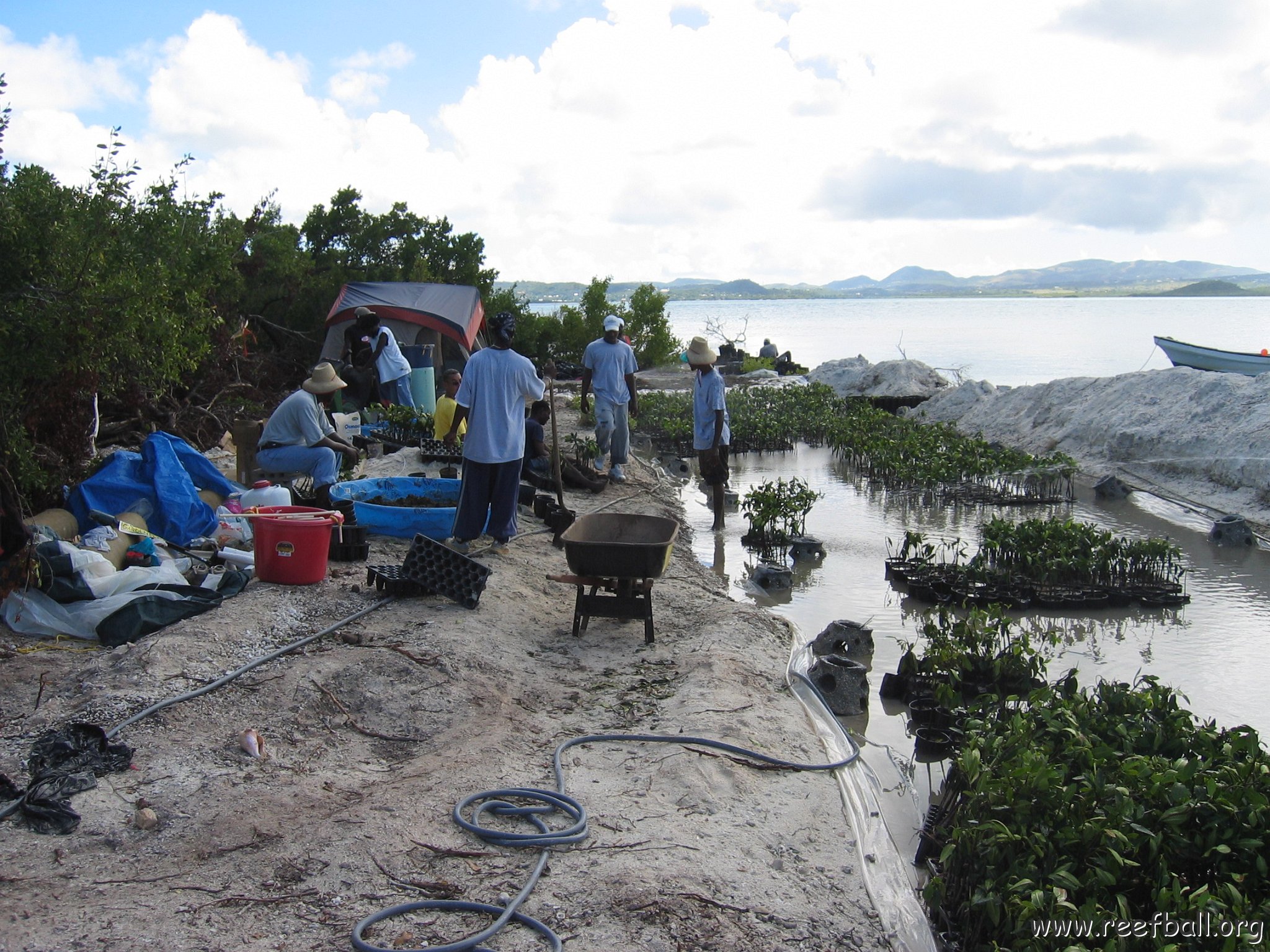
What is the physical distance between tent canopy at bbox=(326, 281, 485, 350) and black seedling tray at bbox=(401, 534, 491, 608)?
9.97 m

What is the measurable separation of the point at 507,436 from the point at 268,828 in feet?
13.2

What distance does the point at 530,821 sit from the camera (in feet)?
13.3

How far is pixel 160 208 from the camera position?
Result: 827cm

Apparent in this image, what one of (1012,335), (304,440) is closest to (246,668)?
(304,440)

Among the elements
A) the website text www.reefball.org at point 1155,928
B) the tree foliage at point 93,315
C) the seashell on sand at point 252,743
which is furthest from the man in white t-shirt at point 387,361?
the website text www.reefball.org at point 1155,928

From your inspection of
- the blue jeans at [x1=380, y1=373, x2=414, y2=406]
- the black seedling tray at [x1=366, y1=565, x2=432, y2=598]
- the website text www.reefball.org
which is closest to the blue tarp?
the black seedling tray at [x1=366, y1=565, x2=432, y2=598]

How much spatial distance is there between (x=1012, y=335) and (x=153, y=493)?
271 ft

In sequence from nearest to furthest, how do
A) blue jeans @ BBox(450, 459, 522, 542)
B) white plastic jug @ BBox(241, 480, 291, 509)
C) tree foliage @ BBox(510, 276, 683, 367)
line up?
1. blue jeans @ BBox(450, 459, 522, 542)
2. white plastic jug @ BBox(241, 480, 291, 509)
3. tree foliage @ BBox(510, 276, 683, 367)

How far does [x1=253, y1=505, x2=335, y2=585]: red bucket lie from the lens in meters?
6.77

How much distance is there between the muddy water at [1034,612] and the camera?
238 inches

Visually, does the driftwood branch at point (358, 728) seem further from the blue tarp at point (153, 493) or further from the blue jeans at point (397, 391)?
the blue jeans at point (397, 391)

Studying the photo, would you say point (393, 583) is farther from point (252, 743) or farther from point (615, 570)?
point (252, 743)

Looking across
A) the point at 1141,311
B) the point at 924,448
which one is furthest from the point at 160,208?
the point at 1141,311

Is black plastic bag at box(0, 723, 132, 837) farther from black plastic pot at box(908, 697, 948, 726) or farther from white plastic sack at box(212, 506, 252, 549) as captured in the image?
black plastic pot at box(908, 697, 948, 726)
